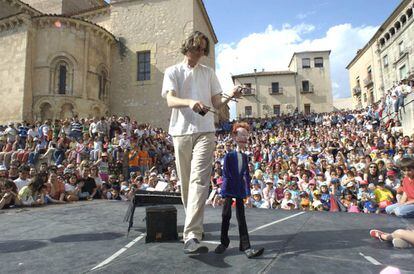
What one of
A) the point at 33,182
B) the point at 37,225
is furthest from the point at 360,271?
the point at 33,182

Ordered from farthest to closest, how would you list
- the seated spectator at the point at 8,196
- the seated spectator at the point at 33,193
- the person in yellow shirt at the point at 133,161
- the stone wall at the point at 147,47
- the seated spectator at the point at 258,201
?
the stone wall at the point at 147,47 < the person in yellow shirt at the point at 133,161 < the seated spectator at the point at 258,201 < the seated spectator at the point at 33,193 < the seated spectator at the point at 8,196

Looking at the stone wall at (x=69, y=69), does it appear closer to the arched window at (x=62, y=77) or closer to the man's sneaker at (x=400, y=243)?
the arched window at (x=62, y=77)

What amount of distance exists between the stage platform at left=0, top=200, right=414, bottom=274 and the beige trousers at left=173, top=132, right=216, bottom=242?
30 centimetres

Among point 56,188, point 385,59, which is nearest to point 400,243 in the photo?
point 56,188

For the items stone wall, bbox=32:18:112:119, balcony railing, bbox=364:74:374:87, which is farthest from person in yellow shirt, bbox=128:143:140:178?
balcony railing, bbox=364:74:374:87

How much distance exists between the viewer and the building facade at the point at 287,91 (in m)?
50.9

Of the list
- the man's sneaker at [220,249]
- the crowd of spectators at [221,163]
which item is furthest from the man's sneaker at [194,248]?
the crowd of spectators at [221,163]

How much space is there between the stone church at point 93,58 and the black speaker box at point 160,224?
21.5 m

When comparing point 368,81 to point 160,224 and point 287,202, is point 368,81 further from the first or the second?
point 160,224

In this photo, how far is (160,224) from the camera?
366cm

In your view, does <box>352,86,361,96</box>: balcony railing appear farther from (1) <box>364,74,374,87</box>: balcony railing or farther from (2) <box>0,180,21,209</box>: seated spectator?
(2) <box>0,180,21,209</box>: seated spectator

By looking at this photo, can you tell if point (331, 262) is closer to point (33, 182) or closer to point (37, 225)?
point (37, 225)

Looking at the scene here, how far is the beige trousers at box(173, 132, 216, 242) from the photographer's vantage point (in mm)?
3193

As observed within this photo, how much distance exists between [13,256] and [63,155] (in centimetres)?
1178
